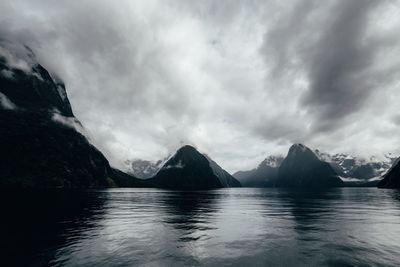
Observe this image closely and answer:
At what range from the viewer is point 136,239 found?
33.3 meters

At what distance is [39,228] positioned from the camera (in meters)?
39.3

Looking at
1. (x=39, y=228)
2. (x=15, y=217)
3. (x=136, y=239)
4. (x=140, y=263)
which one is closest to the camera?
(x=140, y=263)

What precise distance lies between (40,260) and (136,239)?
11908 millimetres

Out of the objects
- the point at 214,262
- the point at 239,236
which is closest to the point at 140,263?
the point at 214,262

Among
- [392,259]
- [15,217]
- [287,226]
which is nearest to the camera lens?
[392,259]

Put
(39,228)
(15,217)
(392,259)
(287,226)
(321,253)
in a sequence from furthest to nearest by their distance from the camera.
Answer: (15,217) < (287,226) < (39,228) < (321,253) < (392,259)

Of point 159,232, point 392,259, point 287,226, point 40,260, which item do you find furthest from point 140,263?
point 287,226

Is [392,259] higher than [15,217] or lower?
lower

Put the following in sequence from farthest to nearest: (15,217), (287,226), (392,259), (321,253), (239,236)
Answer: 1. (15,217)
2. (287,226)
3. (239,236)
4. (321,253)
5. (392,259)

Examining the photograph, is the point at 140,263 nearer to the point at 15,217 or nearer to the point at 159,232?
the point at 159,232

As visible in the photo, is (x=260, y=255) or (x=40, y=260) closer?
(x=40, y=260)

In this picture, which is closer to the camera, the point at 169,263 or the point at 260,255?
the point at 169,263

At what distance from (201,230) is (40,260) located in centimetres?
2311

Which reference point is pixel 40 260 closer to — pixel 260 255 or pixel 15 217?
pixel 260 255
